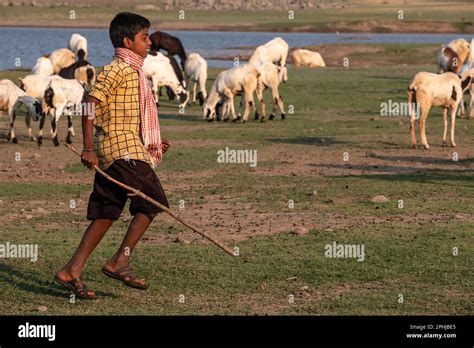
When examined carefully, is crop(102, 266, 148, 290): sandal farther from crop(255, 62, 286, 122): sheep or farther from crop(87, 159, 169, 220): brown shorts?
crop(255, 62, 286, 122): sheep

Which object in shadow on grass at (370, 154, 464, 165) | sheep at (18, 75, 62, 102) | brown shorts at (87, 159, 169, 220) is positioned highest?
brown shorts at (87, 159, 169, 220)

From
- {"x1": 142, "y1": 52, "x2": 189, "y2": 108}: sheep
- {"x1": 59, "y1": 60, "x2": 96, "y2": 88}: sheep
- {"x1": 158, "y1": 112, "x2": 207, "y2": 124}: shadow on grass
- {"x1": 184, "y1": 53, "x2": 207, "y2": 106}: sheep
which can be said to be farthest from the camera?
{"x1": 184, "y1": 53, "x2": 207, "y2": 106}: sheep

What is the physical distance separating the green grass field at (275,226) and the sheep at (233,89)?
81.0 inches

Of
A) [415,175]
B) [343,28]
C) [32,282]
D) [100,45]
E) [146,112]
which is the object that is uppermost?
[146,112]

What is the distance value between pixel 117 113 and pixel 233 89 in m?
16.5

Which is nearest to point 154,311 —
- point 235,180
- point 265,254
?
point 265,254

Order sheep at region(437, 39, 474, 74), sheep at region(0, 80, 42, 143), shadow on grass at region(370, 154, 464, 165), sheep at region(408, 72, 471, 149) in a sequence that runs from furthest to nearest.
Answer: sheep at region(437, 39, 474, 74), sheep at region(0, 80, 42, 143), sheep at region(408, 72, 471, 149), shadow on grass at region(370, 154, 464, 165)

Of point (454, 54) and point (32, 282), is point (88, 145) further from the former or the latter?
point (454, 54)

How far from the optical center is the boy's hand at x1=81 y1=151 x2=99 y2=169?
355 inches

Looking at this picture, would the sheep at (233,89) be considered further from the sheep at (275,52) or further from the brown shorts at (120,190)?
the brown shorts at (120,190)

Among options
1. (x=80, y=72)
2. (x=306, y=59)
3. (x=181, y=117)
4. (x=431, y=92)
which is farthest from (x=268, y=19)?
(x=431, y=92)

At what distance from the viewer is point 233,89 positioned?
2572cm

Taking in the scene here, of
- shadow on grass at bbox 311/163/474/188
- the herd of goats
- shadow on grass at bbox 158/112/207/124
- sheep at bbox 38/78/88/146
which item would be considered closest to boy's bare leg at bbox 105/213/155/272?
the herd of goats

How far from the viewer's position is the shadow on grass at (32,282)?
31.9 ft
